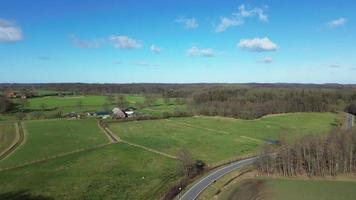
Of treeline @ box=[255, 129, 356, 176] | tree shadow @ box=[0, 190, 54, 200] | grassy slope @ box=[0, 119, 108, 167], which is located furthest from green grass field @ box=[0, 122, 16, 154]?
treeline @ box=[255, 129, 356, 176]

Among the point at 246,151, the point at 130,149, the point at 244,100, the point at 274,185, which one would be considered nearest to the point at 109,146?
the point at 130,149

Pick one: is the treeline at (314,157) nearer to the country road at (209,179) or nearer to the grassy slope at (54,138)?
the country road at (209,179)

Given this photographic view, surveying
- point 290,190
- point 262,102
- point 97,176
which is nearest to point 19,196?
point 97,176

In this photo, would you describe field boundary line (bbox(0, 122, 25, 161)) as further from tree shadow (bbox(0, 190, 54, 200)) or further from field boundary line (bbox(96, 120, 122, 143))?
field boundary line (bbox(96, 120, 122, 143))

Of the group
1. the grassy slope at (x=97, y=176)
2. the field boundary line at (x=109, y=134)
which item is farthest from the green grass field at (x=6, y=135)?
the field boundary line at (x=109, y=134)

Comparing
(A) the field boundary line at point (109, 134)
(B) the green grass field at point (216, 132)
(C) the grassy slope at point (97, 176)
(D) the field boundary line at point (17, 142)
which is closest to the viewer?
(C) the grassy slope at point (97, 176)

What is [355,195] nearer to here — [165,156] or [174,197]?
[174,197]

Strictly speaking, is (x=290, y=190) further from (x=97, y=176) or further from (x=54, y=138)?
(x=54, y=138)
